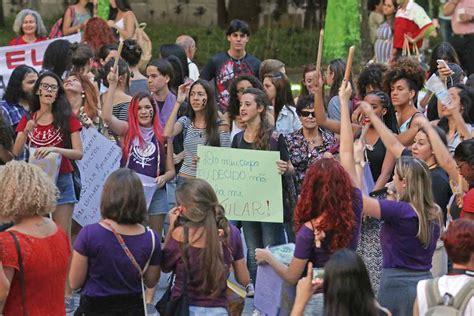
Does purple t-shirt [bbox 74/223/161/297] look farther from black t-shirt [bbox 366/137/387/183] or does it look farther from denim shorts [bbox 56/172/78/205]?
black t-shirt [bbox 366/137/387/183]

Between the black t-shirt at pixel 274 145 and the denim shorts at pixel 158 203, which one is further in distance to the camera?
the denim shorts at pixel 158 203

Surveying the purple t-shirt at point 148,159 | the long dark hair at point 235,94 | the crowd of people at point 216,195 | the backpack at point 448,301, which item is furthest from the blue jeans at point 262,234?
the backpack at point 448,301

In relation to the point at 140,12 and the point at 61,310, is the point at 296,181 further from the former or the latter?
the point at 140,12

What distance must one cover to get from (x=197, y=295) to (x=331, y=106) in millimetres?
4677

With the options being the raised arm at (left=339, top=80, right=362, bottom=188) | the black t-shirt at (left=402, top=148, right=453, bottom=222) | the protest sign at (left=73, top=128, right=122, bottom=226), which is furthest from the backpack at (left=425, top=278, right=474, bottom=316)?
the protest sign at (left=73, top=128, right=122, bottom=226)

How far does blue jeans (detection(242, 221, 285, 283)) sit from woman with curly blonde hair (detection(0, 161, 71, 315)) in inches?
131

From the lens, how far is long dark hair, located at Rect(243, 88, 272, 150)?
928 centimetres

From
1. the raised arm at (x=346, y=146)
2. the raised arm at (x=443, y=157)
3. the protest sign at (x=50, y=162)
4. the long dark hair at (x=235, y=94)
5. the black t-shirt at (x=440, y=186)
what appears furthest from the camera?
the long dark hair at (x=235, y=94)

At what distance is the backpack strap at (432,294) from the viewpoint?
5598 millimetres

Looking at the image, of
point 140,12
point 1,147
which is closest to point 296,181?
point 1,147

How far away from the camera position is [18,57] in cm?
1261

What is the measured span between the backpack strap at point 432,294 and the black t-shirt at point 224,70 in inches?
261

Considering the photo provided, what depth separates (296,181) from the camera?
379 inches

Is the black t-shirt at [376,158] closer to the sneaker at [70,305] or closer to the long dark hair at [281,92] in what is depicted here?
the long dark hair at [281,92]
